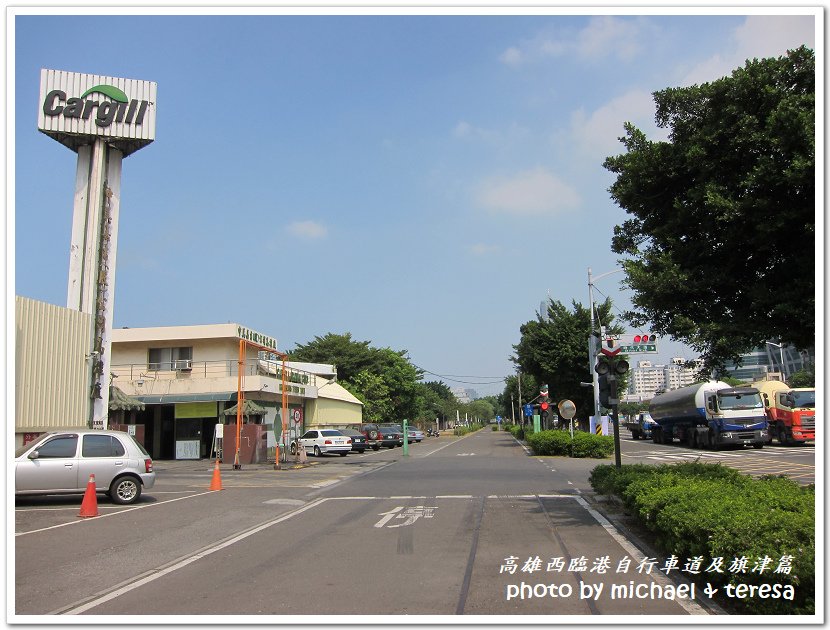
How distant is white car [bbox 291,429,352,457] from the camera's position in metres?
34.0

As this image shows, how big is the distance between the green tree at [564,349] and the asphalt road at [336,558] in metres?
23.2

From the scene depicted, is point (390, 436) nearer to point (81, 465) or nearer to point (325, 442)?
point (325, 442)

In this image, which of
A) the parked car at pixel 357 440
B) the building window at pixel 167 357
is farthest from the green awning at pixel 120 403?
the parked car at pixel 357 440

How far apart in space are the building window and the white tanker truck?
90.3 ft

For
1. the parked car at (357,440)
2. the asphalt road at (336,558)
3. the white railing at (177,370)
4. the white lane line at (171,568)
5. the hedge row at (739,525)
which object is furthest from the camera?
the parked car at (357,440)

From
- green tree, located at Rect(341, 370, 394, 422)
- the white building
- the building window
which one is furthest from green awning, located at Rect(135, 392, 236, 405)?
green tree, located at Rect(341, 370, 394, 422)

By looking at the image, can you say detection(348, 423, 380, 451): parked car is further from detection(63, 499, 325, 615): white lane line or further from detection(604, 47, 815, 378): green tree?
detection(604, 47, 815, 378): green tree

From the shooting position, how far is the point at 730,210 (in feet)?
28.5

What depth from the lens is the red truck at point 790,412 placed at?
106 ft

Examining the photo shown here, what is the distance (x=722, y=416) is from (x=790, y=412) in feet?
14.0

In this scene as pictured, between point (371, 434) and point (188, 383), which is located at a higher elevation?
point (188, 383)

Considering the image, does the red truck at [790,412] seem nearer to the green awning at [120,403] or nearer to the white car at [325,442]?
the white car at [325,442]

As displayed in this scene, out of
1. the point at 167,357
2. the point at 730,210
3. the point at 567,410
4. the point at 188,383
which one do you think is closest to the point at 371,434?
the point at 188,383

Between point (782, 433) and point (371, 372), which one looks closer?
point (782, 433)
